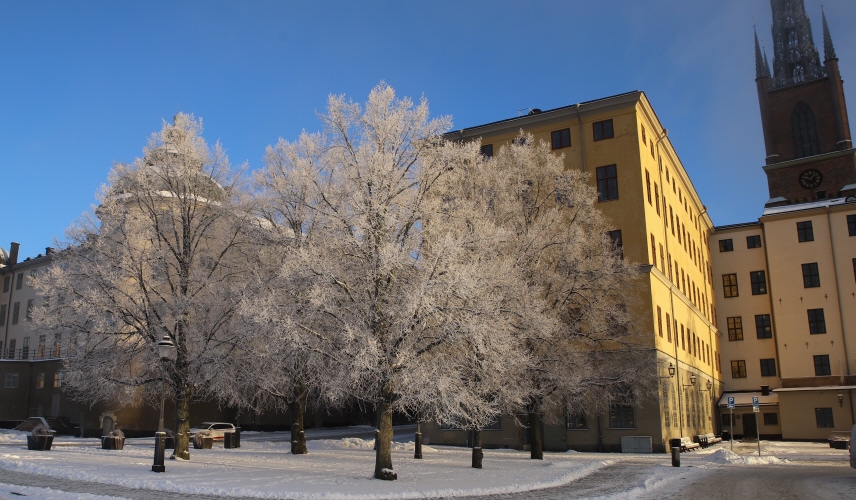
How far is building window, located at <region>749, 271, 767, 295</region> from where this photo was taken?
193 feet

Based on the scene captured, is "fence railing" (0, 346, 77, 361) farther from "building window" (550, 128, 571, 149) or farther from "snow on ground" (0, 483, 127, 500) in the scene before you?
"snow on ground" (0, 483, 127, 500)

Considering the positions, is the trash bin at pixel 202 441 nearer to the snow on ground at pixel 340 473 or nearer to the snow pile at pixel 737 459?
the snow on ground at pixel 340 473

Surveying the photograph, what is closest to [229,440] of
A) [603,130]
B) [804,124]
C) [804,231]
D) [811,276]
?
[603,130]

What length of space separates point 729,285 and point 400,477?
2026 inches

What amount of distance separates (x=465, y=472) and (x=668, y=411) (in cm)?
1869

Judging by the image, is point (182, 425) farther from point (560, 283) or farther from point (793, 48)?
point (793, 48)

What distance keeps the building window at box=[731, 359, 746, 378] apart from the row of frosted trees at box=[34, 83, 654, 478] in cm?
3429

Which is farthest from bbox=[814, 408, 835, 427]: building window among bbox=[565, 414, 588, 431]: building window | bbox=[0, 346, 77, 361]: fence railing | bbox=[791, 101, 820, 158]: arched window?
bbox=[0, 346, 77, 361]: fence railing

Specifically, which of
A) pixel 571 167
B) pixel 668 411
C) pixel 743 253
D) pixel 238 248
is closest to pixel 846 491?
pixel 668 411

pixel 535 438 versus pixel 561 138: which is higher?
pixel 561 138

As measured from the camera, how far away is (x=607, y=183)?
38156mm

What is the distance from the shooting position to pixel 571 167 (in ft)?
129

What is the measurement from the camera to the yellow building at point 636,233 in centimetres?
3475

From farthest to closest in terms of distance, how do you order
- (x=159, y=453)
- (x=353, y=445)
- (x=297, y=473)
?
(x=353, y=445) → (x=297, y=473) → (x=159, y=453)
